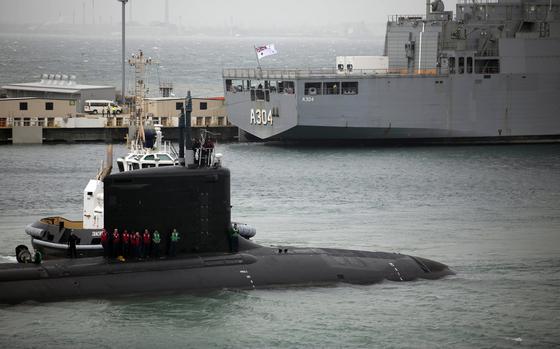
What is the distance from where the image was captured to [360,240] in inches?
1469

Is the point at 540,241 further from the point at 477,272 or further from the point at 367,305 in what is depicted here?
the point at 367,305

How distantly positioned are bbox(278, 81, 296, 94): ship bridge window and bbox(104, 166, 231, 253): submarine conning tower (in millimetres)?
36467

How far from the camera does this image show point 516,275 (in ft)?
105

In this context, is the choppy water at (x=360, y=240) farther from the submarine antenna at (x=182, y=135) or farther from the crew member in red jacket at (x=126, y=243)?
the submarine antenna at (x=182, y=135)

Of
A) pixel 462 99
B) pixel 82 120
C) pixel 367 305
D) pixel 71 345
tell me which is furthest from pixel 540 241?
pixel 82 120

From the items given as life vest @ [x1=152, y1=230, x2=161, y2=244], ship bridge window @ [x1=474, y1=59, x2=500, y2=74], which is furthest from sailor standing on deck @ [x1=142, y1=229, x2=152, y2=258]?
ship bridge window @ [x1=474, y1=59, x2=500, y2=74]

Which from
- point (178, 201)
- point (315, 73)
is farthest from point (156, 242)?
point (315, 73)

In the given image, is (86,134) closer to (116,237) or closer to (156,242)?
(156,242)

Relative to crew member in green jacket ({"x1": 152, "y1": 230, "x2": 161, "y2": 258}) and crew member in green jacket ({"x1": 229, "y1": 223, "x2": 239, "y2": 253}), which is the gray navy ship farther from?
crew member in green jacket ({"x1": 152, "y1": 230, "x2": 161, "y2": 258})

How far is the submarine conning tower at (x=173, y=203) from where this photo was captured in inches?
1067

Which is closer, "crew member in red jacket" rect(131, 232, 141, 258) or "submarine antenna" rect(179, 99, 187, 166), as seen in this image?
"crew member in red jacket" rect(131, 232, 141, 258)

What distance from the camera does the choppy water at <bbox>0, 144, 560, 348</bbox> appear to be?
25.9 m

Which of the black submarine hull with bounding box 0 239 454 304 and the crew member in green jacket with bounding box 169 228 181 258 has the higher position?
the crew member in green jacket with bounding box 169 228 181 258

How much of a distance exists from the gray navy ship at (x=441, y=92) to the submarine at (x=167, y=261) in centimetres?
3553
